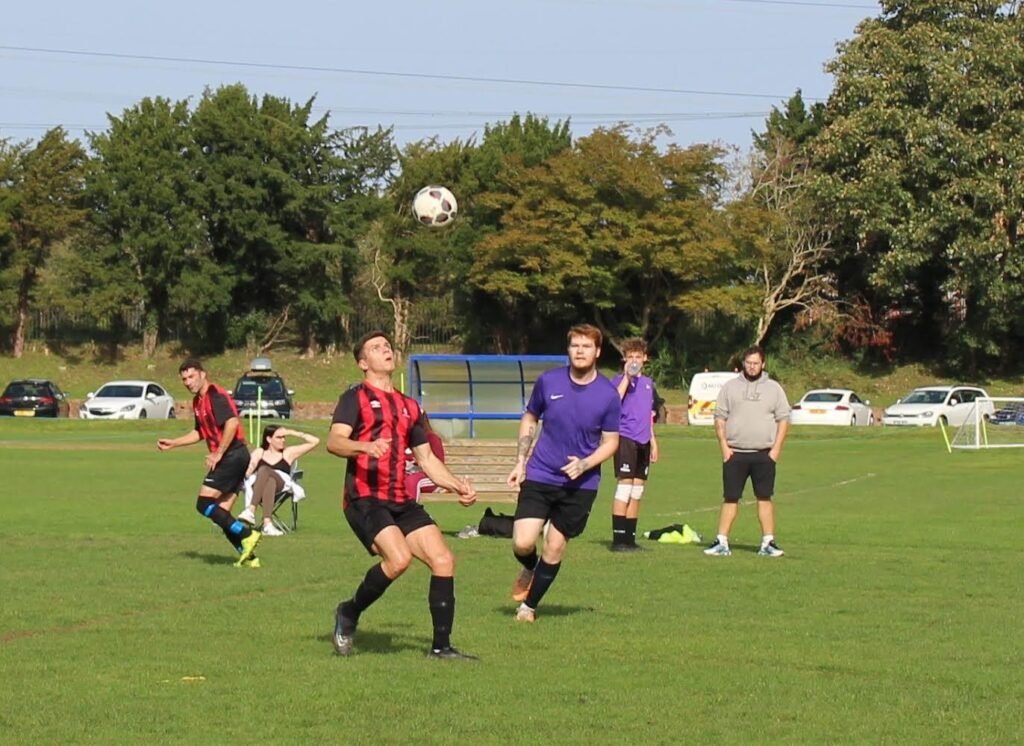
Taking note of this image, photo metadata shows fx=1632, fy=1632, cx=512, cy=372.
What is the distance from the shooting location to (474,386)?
2078 cm

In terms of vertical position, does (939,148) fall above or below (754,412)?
above

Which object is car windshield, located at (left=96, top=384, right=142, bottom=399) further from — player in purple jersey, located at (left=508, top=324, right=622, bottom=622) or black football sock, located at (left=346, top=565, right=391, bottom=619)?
black football sock, located at (left=346, top=565, right=391, bottom=619)

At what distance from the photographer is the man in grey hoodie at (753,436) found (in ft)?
51.2

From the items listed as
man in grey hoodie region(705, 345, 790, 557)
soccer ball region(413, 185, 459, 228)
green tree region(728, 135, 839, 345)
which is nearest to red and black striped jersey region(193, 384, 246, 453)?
man in grey hoodie region(705, 345, 790, 557)

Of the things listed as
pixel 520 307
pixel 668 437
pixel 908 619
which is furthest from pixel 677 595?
pixel 520 307

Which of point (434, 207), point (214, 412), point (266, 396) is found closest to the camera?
point (214, 412)

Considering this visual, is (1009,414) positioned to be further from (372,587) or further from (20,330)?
(20,330)

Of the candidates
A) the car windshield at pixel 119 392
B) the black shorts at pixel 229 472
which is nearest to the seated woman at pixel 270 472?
the black shorts at pixel 229 472

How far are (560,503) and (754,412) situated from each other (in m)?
5.04

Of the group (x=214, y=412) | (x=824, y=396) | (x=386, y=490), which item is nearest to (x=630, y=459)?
(x=214, y=412)

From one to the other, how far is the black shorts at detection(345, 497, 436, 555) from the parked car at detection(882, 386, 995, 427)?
42.4m

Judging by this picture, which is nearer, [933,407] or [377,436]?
[377,436]

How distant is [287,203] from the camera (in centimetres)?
6481

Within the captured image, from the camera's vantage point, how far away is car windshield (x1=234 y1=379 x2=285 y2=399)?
5238 centimetres
